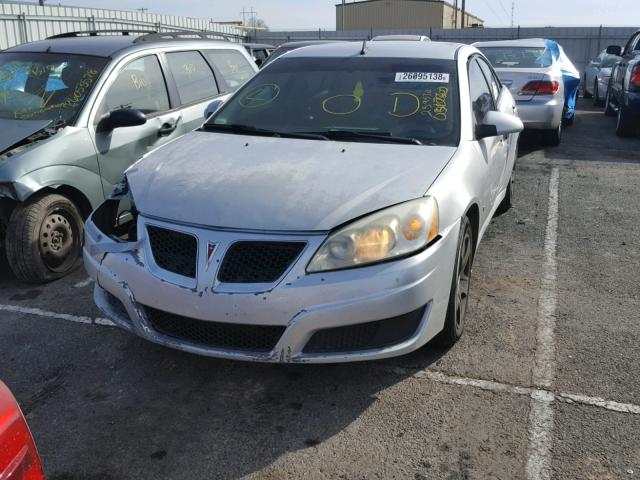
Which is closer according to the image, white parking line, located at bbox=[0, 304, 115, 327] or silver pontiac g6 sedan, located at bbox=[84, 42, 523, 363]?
silver pontiac g6 sedan, located at bbox=[84, 42, 523, 363]

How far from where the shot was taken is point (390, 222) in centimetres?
289

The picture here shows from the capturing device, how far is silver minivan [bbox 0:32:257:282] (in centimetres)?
442

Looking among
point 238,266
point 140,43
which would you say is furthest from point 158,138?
point 238,266

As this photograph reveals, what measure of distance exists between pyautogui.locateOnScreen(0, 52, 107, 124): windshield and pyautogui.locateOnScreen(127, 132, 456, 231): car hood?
1.51 m

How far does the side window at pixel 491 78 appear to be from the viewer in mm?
5031

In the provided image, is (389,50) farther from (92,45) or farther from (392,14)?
(392,14)

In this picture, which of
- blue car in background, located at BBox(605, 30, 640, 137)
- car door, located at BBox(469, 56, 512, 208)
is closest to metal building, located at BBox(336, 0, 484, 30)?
blue car in background, located at BBox(605, 30, 640, 137)

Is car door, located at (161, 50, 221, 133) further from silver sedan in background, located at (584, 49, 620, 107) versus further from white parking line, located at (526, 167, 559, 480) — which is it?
silver sedan in background, located at (584, 49, 620, 107)

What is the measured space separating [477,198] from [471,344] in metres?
0.85

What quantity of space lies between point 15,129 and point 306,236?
2.96m

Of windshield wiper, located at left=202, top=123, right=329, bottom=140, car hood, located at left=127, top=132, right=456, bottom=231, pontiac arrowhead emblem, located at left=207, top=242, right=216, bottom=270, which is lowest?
pontiac arrowhead emblem, located at left=207, top=242, right=216, bottom=270

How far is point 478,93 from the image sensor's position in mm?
4414

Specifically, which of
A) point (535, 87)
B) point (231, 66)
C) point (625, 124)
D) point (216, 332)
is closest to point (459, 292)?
point (216, 332)

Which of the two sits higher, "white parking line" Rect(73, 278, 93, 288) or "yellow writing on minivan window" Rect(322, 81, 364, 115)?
"yellow writing on minivan window" Rect(322, 81, 364, 115)
